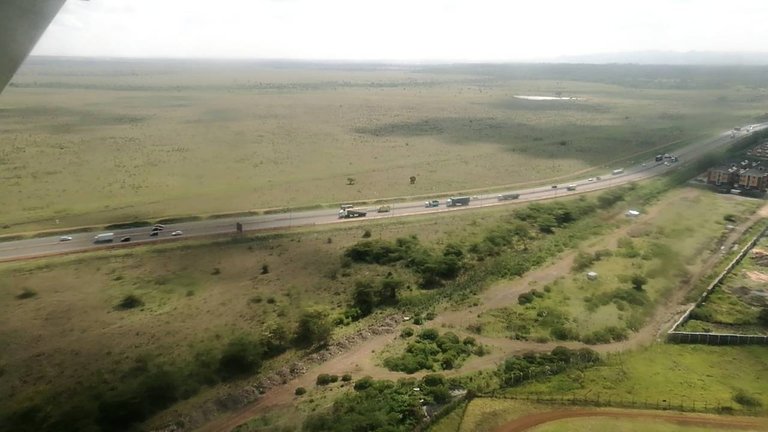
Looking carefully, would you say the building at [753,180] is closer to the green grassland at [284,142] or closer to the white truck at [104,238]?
the green grassland at [284,142]

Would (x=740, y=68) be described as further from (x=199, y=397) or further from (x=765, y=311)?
(x=199, y=397)

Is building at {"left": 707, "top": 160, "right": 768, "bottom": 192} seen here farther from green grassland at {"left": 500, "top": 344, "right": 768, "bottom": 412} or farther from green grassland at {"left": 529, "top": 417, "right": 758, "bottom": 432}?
green grassland at {"left": 529, "top": 417, "right": 758, "bottom": 432}

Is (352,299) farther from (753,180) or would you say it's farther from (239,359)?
(753,180)

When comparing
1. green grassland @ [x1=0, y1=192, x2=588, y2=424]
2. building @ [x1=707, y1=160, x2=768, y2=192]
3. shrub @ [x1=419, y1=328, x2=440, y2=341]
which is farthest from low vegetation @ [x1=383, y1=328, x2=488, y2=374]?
building @ [x1=707, y1=160, x2=768, y2=192]

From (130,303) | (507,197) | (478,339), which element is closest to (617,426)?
(478,339)

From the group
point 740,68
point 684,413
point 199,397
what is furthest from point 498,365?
point 740,68

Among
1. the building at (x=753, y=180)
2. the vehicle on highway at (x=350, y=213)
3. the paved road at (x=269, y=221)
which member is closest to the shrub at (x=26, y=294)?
the paved road at (x=269, y=221)
